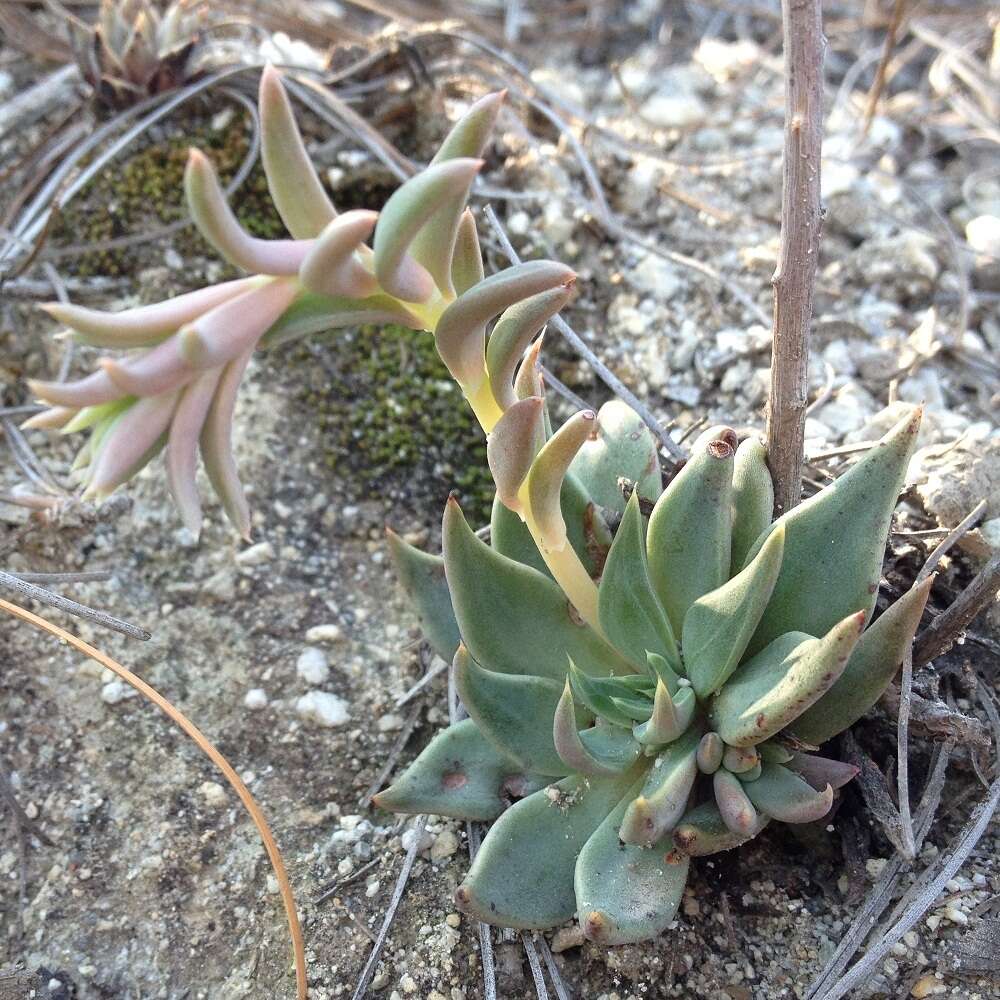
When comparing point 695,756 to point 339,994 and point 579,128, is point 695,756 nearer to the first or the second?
point 339,994

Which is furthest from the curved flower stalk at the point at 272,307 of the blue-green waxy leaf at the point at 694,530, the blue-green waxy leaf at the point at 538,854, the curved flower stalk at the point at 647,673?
the blue-green waxy leaf at the point at 538,854

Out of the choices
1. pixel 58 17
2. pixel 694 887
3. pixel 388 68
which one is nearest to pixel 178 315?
pixel 694 887

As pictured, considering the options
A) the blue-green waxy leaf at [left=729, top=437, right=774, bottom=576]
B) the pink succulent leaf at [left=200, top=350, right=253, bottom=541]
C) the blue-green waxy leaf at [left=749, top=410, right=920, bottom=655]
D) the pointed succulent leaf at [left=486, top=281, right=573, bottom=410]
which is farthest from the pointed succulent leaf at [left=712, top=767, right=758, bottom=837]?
the pink succulent leaf at [left=200, top=350, right=253, bottom=541]

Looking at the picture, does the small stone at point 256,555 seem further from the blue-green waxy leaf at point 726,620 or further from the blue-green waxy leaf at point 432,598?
the blue-green waxy leaf at point 726,620

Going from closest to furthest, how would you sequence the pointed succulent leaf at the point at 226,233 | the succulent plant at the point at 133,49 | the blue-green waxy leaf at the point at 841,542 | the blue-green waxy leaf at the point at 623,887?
the pointed succulent leaf at the point at 226,233, the blue-green waxy leaf at the point at 623,887, the blue-green waxy leaf at the point at 841,542, the succulent plant at the point at 133,49

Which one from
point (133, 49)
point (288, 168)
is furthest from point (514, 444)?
point (133, 49)
